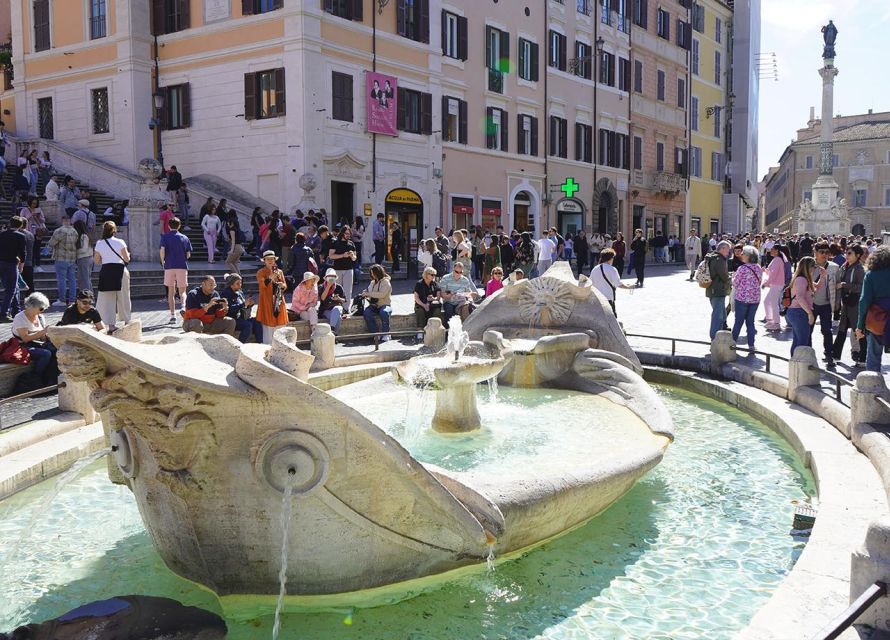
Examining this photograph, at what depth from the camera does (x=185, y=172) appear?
81.8 feet

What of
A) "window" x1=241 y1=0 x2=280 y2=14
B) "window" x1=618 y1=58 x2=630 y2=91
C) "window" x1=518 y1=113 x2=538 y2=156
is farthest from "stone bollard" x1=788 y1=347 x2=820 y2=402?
"window" x1=618 y1=58 x2=630 y2=91

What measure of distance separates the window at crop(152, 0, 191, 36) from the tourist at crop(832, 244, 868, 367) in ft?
65.7

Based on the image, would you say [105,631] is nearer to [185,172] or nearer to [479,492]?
[479,492]

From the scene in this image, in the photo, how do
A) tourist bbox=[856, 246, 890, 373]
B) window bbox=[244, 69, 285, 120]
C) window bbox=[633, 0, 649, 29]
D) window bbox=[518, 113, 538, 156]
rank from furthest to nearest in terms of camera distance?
window bbox=[633, 0, 649, 29], window bbox=[518, 113, 538, 156], window bbox=[244, 69, 285, 120], tourist bbox=[856, 246, 890, 373]

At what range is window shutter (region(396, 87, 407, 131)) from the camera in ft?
82.4

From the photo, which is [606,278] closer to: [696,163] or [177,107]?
[177,107]

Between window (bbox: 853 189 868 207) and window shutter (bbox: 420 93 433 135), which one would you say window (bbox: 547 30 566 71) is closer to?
window shutter (bbox: 420 93 433 135)

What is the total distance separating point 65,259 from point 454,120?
55.3 ft

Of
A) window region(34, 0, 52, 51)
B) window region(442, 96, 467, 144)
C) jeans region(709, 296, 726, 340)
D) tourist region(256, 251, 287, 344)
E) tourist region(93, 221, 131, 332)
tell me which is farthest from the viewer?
window region(442, 96, 467, 144)

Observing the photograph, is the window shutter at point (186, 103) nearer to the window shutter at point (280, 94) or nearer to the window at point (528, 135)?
the window shutter at point (280, 94)

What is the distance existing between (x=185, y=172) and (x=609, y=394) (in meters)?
20.2

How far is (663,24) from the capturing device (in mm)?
41250

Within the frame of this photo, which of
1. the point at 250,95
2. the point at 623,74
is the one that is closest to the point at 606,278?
the point at 250,95

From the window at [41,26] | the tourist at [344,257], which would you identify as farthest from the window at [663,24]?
the tourist at [344,257]
